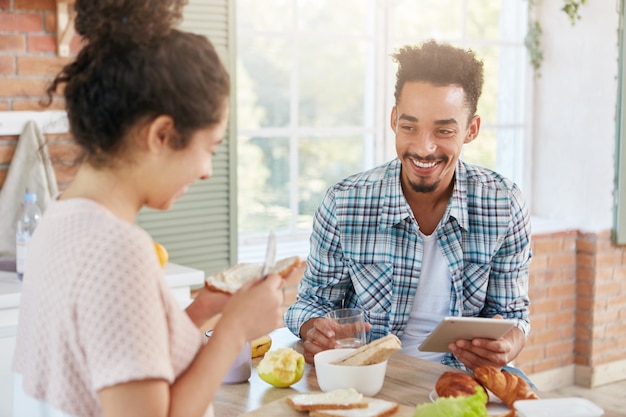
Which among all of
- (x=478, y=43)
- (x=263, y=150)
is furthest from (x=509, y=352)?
(x=478, y=43)

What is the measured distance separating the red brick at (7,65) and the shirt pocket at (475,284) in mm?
1677

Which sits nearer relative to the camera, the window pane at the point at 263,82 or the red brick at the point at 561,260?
the window pane at the point at 263,82

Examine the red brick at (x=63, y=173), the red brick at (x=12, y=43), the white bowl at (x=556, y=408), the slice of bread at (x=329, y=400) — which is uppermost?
the red brick at (x=12, y=43)

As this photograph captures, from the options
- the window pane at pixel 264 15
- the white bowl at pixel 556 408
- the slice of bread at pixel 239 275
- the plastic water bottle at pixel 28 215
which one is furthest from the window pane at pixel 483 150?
the slice of bread at pixel 239 275

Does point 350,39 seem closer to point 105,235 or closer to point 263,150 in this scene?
point 263,150

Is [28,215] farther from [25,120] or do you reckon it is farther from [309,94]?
[309,94]

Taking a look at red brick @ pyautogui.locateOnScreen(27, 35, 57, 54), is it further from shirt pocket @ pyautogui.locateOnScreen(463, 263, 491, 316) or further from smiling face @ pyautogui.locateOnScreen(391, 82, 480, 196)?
shirt pocket @ pyautogui.locateOnScreen(463, 263, 491, 316)

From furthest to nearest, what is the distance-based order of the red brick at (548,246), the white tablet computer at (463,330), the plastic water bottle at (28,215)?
the red brick at (548,246) → the plastic water bottle at (28,215) → the white tablet computer at (463,330)

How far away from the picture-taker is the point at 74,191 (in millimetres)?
1197

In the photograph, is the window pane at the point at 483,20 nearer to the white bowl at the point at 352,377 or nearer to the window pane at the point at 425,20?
the window pane at the point at 425,20

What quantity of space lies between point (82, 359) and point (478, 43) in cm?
375

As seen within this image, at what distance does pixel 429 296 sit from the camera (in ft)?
7.76

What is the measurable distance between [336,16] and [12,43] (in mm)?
1589

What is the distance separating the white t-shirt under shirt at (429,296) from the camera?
7.70 feet
